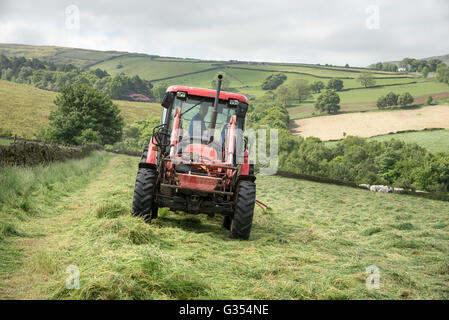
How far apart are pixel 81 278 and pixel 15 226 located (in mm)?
3251

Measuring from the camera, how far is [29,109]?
65.8 meters

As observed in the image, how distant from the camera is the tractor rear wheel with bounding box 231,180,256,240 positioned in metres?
7.46

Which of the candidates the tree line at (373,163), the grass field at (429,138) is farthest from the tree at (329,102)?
the grass field at (429,138)

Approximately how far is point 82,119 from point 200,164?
4443 centimetres

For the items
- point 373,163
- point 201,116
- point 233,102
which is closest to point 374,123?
point 373,163

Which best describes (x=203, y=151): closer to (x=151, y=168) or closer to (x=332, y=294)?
(x=151, y=168)

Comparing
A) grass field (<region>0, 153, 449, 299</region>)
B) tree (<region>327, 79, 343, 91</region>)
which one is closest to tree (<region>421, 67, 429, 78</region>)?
tree (<region>327, 79, 343, 91</region>)

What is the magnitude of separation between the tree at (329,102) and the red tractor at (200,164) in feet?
235

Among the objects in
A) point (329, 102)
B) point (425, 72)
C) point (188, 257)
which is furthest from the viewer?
point (425, 72)

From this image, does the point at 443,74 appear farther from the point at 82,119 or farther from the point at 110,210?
the point at 110,210

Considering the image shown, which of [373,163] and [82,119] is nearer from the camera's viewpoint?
[82,119]

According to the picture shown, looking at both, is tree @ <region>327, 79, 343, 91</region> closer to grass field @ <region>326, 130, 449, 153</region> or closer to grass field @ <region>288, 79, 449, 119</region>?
grass field @ <region>288, 79, 449, 119</region>

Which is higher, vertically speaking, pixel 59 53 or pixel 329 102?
pixel 59 53
